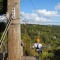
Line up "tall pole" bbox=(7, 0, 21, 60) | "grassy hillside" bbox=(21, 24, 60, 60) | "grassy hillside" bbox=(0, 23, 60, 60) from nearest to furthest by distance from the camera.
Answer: "tall pole" bbox=(7, 0, 21, 60)
"grassy hillside" bbox=(0, 23, 60, 60)
"grassy hillside" bbox=(21, 24, 60, 60)

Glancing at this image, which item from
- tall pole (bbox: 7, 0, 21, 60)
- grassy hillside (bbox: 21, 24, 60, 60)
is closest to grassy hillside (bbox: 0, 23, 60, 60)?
grassy hillside (bbox: 21, 24, 60, 60)

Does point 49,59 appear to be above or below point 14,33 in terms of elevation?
below

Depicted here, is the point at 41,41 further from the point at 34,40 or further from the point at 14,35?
the point at 14,35

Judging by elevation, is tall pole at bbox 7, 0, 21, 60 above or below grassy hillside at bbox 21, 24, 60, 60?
above

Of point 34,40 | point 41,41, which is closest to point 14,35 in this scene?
point 34,40

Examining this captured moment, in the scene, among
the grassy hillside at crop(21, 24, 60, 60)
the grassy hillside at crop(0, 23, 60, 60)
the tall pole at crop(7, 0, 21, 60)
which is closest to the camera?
the tall pole at crop(7, 0, 21, 60)

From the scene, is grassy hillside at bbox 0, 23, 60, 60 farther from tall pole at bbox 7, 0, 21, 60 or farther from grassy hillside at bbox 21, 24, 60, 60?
tall pole at bbox 7, 0, 21, 60

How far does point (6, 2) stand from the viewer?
372 centimetres

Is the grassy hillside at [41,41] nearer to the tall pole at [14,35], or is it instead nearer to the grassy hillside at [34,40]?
the grassy hillside at [34,40]

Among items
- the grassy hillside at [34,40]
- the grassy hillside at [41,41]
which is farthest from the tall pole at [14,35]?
the grassy hillside at [41,41]

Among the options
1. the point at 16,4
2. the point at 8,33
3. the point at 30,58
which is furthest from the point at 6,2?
the point at 30,58

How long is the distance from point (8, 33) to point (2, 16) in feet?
0.84

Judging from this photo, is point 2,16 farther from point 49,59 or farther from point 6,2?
point 49,59

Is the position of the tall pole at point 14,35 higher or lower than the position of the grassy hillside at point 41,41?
higher
